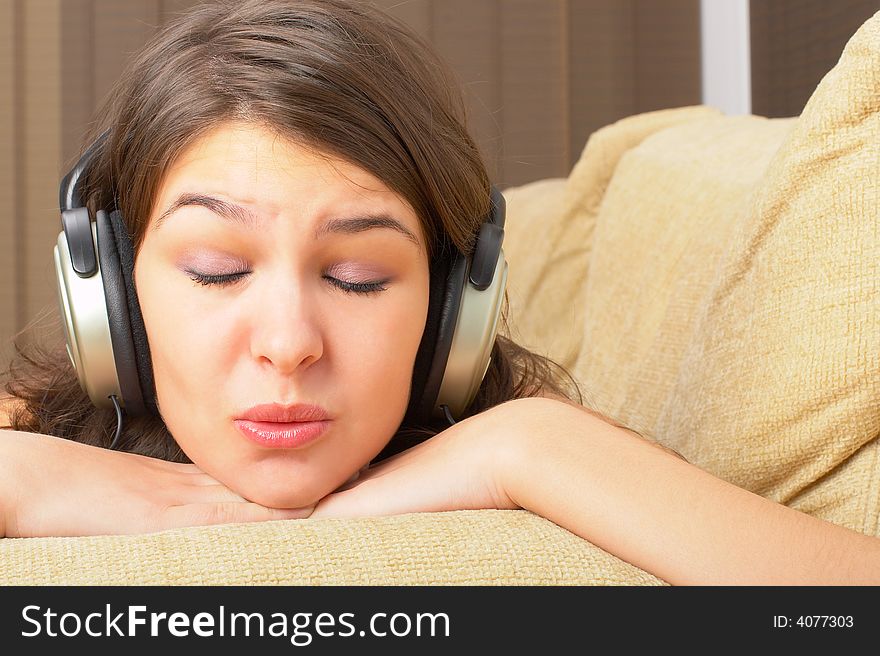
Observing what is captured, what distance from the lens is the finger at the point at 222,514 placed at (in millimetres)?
737

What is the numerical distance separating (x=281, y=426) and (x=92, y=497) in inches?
6.0

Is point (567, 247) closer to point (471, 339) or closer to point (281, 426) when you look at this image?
point (471, 339)

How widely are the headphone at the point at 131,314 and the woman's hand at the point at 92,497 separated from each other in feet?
0.29

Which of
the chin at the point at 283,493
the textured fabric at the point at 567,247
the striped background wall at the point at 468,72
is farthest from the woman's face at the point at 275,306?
the striped background wall at the point at 468,72

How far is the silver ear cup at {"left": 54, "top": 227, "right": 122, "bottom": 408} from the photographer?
82 cm

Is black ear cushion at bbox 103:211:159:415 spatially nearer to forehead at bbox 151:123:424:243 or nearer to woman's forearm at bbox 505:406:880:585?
forehead at bbox 151:123:424:243

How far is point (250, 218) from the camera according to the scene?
74cm

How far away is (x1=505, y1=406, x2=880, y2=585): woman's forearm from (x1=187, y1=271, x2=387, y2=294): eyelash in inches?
7.6

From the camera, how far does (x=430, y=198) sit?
0.85 metres

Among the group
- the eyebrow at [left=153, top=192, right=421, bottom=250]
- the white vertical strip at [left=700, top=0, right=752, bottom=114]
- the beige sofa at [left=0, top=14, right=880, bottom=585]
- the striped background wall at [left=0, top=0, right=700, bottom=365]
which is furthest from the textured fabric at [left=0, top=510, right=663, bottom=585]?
the striped background wall at [left=0, top=0, right=700, bottom=365]

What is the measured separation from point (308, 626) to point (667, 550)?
0.80 ft

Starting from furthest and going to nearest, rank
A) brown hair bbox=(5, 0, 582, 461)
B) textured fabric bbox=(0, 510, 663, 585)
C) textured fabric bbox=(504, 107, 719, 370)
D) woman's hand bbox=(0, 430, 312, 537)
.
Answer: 1. textured fabric bbox=(504, 107, 719, 370)
2. brown hair bbox=(5, 0, 582, 461)
3. woman's hand bbox=(0, 430, 312, 537)
4. textured fabric bbox=(0, 510, 663, 585)

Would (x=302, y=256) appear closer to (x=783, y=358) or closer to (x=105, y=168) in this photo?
(x=105, y=168)

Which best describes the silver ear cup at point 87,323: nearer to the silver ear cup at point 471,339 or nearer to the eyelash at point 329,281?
the eyelash at point 329,281
